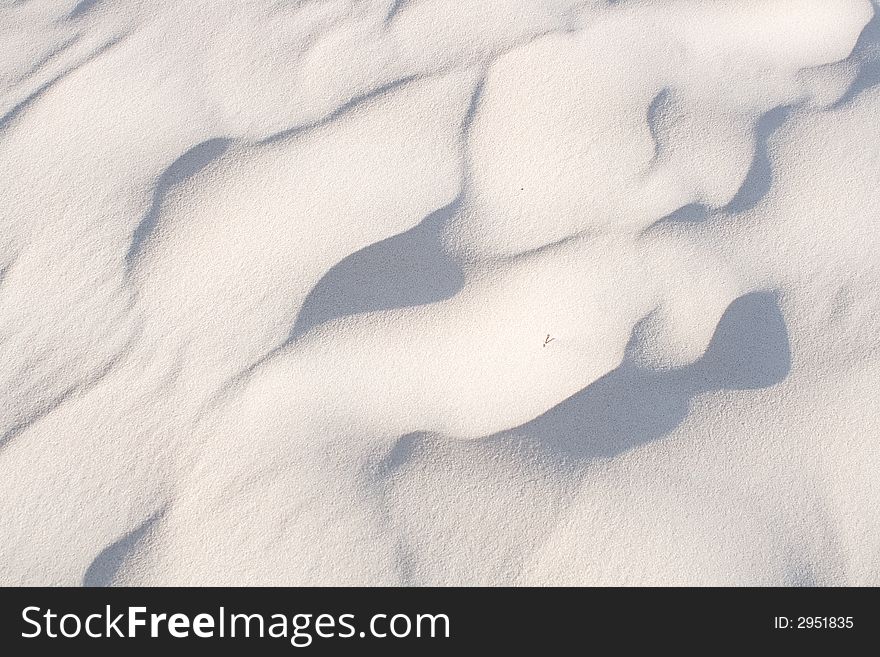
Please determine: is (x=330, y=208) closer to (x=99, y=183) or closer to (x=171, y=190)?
(x=171, y=190)

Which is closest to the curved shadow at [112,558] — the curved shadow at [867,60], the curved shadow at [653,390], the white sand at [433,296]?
the white sand at [433,296]

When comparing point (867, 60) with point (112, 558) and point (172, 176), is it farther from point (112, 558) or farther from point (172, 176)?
point (112, 558)

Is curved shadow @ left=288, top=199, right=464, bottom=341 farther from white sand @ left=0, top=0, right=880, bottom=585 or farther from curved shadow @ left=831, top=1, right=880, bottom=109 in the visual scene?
curved shadow @ left=831, top=1, right=880, bottom=109

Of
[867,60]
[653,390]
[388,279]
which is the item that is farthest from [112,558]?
[867,60]

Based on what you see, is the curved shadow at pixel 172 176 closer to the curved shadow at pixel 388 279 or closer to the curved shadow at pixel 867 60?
the curved shadow at pixel 388 279

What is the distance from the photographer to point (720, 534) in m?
0.97

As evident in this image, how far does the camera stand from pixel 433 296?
1066mm

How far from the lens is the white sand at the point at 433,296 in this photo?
0.95 meters

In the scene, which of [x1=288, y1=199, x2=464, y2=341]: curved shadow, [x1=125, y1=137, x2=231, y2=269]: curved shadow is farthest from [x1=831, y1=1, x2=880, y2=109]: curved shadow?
[x1=125, y1=137, x2=231, y2=269]: curved shadow

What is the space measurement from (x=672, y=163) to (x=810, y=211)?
7.9 inches

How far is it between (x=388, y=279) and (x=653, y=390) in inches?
14.2

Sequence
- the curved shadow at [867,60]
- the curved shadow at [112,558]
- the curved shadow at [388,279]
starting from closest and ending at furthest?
the curved shadow at [112,558]
the curved shadow at [388,279]
the curved shadow at [867,60]

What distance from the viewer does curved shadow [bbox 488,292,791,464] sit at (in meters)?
0.99
